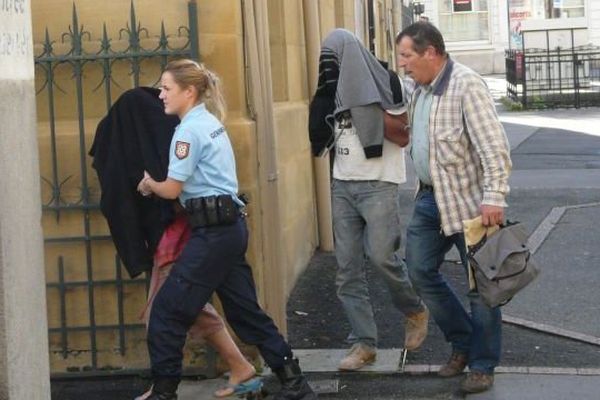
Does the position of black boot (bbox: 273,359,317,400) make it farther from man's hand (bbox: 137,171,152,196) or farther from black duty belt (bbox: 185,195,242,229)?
man's hand (bbox: 137,171,152,196)

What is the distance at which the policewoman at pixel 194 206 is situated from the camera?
554cm

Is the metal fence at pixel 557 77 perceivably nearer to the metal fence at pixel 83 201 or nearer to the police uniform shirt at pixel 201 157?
the metal fence at pixel 83 201

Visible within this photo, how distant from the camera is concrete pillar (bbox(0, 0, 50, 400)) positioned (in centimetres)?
374

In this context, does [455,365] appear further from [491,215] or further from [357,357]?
[491,215]

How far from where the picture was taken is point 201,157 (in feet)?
18.2

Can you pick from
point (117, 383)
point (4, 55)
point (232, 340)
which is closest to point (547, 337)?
point (232, 340)

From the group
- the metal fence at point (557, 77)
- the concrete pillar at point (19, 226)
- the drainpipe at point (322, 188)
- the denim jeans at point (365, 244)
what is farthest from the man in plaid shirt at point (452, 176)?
the metal fence at point (557, 77)

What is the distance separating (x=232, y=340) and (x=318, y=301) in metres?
2.16

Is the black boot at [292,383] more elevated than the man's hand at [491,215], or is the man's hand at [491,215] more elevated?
the man's hand at [491,215]

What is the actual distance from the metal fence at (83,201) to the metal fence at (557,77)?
22.3 meters

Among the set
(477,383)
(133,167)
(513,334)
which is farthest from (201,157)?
(513,334)

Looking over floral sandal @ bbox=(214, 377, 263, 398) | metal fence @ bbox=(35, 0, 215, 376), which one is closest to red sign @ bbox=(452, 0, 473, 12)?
metal fence @ bbox=(35, 0, 215, 376)

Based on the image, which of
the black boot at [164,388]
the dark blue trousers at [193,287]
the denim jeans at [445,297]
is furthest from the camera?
the denim jeans at [445,297]

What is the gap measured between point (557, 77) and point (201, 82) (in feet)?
79.1
